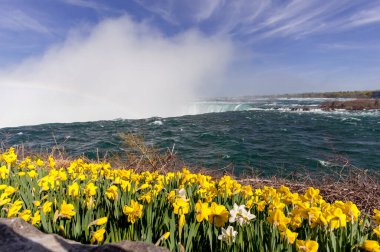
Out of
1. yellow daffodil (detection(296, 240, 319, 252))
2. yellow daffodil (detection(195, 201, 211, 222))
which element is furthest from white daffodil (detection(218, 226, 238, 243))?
yellow daffodil (detection(296, 240, 319, 252))

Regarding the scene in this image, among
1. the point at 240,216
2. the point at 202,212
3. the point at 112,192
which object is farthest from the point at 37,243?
the point at 240,216

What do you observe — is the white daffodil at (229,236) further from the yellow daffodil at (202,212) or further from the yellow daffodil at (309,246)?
the yellow daffodil at (309,246)

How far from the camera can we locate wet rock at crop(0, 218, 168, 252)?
1409 mm

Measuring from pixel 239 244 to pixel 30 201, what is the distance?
5.45 ft

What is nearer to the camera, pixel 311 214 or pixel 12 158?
pixel 311 214

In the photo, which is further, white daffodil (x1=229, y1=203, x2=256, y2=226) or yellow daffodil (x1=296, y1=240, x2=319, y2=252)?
white daffodil (x1=229, y1=203, x2=256, y2=226)

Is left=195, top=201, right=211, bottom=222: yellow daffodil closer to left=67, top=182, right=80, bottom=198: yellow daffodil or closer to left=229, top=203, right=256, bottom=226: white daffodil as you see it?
left=229, top=203, right=256, bottom=226: white daffodil

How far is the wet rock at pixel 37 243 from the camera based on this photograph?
4.62ft

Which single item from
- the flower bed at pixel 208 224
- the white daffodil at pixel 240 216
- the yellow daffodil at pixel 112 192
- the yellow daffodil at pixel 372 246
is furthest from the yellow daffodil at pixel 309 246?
the yellow daffodil at pixel 112 192

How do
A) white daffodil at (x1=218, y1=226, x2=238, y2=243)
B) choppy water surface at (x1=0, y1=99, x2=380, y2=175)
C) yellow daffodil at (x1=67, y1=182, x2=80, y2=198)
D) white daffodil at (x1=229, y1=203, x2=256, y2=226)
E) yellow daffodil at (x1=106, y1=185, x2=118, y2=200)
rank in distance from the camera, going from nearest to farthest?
1. white daffodil at (x1=218, y1=226, x2=238, y2=243)
2. white daffodil at (x1=229, y1=203, x2=256, y2=226)
3. yellow daffodil at (x1=106, y1=185, x2=118, y2=200)
4. yellow daffodil at (x1=67, y1=182, x2=80, y2=198)
5. choppy water surface at (x1=0, y1=99, x2=380, y2=175)

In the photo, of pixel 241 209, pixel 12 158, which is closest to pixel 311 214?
pixel 241 209

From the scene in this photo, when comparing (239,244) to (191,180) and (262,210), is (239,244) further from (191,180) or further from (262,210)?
(191,180)

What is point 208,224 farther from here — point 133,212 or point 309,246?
point 309,246

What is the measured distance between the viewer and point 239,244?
159 centimetres
